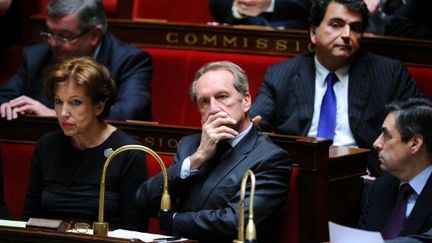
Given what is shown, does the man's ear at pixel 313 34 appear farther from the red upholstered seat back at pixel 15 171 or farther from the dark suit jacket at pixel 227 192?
the red upholstered seat back at pixel 15 171

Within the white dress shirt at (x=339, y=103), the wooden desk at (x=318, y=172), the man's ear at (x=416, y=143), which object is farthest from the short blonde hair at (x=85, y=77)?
the man's ear at (x=416, y=143)

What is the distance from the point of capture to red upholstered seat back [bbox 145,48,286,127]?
2.79 metres

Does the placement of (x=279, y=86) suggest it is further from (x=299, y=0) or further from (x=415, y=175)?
(x=415, y=175)

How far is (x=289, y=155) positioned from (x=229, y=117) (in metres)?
0.16

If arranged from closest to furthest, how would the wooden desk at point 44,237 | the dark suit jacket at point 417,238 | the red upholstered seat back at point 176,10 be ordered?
the wooden desk at point 44,237, the dark suit jacket at point 417,238, the red upholstered seat back at point 176,10

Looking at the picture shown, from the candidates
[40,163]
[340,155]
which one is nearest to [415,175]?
[340,155]

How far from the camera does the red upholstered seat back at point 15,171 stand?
2381 millimetres

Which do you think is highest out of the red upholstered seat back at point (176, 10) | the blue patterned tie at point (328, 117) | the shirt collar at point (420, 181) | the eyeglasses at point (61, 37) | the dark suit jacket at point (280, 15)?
the red upholstered seat back at point (176, 10)

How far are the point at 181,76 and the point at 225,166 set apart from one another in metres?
0.90

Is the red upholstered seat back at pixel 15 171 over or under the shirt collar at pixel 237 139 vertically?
under

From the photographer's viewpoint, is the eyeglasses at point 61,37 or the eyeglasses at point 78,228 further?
the eyeglasses at point 61,37

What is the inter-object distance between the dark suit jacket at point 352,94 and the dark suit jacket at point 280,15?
340mm

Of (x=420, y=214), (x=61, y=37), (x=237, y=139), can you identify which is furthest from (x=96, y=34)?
(x=420, y=214)

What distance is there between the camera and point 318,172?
80.9 inches
